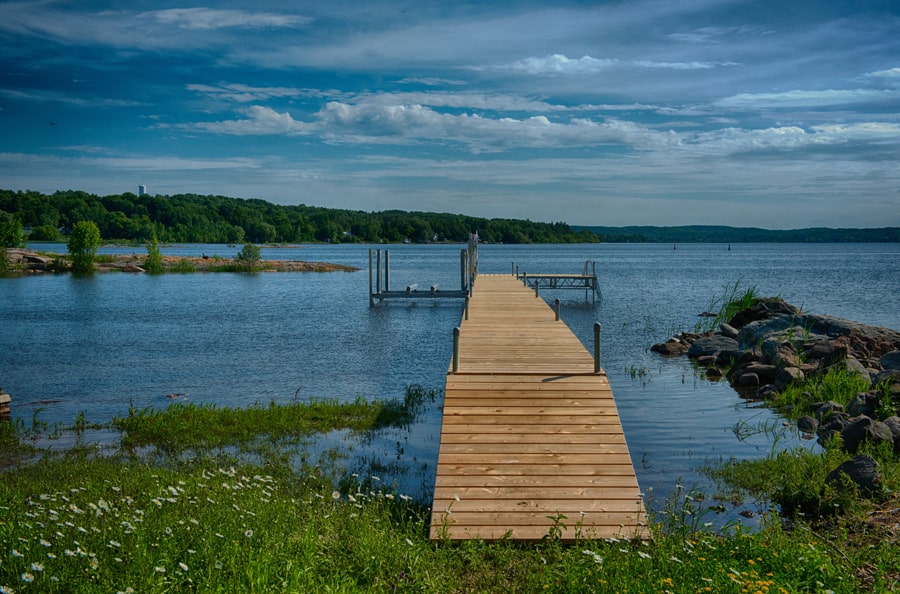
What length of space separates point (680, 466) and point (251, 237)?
160 meters

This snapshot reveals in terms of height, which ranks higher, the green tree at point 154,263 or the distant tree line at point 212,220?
the distant tree line at point 212,220

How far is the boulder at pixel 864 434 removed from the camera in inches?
444

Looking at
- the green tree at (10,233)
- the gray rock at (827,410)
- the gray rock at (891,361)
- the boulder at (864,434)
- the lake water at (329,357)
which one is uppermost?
the green tree at (10,233)

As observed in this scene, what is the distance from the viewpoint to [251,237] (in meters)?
164

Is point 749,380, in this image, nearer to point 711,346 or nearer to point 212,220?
point 711,346

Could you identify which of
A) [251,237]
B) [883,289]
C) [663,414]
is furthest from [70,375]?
[251,237]

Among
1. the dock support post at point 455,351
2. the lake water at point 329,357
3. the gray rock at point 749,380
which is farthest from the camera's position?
the gray rock at point 749,380

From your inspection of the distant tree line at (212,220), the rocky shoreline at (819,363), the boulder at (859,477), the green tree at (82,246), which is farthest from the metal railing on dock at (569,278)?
the distant tree line at (212,220)

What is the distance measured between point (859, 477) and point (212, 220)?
163m

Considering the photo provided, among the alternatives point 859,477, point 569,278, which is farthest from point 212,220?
point 859,477

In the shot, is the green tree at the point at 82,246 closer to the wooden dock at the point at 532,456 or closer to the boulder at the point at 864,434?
the wooden dock at the point at 532,456

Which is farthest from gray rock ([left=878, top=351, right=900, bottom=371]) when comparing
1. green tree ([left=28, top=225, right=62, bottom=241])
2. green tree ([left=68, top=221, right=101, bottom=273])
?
green tree ([left=28, top=225, right=62, bottom=241])

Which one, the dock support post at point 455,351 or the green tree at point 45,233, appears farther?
the green tree at point 45,233

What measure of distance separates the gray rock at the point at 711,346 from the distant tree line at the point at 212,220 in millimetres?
103053
